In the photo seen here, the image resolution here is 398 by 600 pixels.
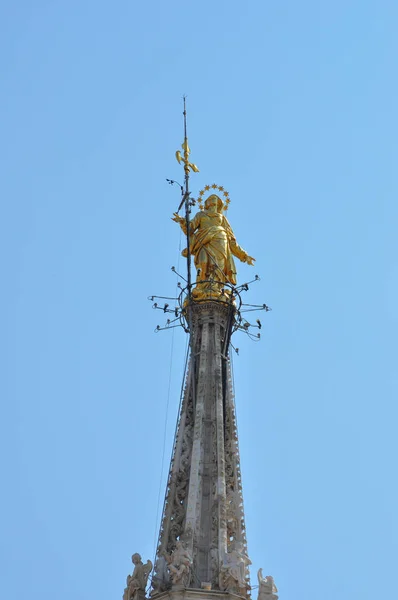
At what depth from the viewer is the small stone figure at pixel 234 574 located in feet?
138

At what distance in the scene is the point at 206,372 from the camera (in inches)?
1951

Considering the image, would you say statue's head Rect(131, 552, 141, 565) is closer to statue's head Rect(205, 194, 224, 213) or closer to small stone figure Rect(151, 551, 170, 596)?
small stone figure Rect(151, 551, 170, 596)

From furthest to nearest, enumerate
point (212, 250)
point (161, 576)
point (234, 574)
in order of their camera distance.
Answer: point (212, 250) < point (161, 576) < point (234, 574)

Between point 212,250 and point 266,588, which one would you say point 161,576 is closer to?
point 266,588

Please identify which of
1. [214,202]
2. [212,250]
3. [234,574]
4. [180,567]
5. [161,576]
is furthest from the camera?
[214,202]

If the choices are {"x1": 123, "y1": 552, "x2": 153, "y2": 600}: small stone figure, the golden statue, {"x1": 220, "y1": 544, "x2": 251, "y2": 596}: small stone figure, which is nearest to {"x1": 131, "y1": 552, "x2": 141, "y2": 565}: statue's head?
{"x1": 123, "y1": 552, "x2": 153, "y2": 600}: small stone figure

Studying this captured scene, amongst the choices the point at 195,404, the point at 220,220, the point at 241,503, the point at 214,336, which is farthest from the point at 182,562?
the point at 220,220

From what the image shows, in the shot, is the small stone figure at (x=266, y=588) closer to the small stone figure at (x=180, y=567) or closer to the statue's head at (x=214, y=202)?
the small stone figure at (x=180, y=567)

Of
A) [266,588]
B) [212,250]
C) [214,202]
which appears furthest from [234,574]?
[214,202]

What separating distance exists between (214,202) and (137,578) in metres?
17.6

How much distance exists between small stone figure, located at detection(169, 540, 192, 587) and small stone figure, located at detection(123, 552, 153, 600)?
1275mm

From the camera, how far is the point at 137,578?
142 feet

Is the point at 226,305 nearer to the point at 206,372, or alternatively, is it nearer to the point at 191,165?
the point at 206,372

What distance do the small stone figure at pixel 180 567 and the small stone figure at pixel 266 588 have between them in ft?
7.72
